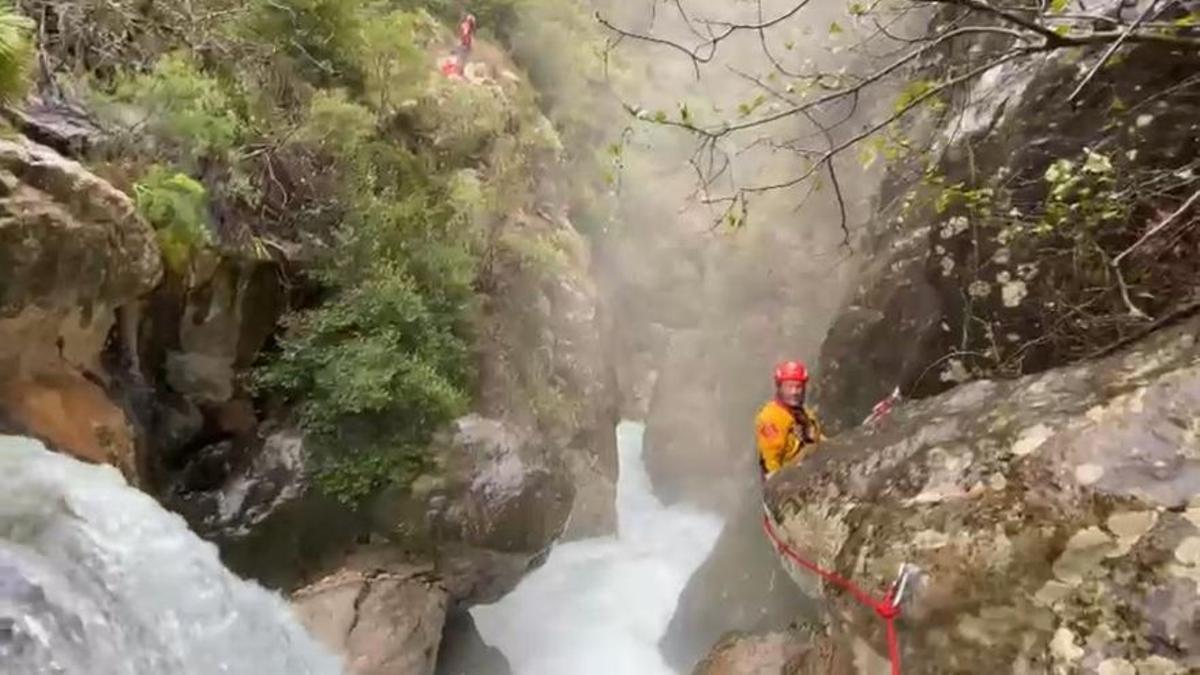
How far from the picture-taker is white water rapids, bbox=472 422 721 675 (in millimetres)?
10484

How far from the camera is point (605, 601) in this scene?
11617mm

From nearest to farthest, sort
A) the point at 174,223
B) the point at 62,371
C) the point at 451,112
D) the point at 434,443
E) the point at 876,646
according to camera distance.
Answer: the point at 876,646
the point at 62,371
the point at 174,223
the point at 434,443
the point at 451,112

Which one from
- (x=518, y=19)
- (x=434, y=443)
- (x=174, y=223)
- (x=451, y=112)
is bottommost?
(x=434, y=443)

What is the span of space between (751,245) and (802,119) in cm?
206

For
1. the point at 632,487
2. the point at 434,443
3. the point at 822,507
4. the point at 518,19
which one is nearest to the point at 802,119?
the point at 518,19

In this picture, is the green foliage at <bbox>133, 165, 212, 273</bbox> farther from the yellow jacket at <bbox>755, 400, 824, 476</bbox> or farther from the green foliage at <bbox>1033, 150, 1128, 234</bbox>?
the green foliage at <bbox>1033, 150, 1128, 234</bbox>

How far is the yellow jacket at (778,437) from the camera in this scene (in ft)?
20.2

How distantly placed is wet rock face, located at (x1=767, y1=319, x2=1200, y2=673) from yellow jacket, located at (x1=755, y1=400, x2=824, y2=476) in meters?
1.77

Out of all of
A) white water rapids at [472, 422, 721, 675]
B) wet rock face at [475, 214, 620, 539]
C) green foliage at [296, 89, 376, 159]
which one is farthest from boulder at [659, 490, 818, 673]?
green foliage at [296, 89, 376, 159]

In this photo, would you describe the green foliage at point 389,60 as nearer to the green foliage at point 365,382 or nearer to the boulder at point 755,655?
the green foliage at point 365,382

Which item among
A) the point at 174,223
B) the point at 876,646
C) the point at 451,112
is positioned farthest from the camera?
the point at 451,112

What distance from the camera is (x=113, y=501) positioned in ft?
15.8

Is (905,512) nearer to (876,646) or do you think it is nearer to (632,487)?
(876,646)

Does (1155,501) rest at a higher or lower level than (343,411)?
higher
